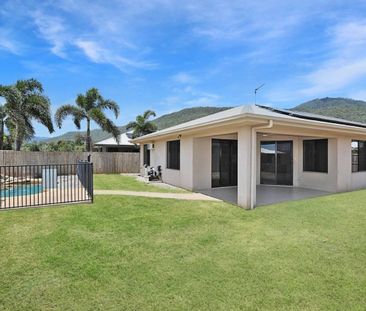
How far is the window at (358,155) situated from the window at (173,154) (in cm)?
852

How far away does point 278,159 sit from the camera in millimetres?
13219

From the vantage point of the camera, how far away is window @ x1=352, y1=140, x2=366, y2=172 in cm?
1249

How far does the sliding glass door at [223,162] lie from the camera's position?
1223cm

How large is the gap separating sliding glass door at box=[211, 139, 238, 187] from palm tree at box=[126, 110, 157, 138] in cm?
1858

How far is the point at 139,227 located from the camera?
6.11 meters

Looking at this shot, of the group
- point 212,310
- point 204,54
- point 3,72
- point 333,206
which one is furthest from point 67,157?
point 212,310

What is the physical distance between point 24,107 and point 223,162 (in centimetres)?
1616

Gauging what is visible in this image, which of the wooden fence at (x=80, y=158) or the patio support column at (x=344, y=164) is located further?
the wooden fence at (x=80, y=158)

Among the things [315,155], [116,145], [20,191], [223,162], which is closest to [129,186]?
[223,162]

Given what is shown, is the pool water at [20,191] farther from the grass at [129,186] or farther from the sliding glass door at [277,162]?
the sliding glass door at [277,162]

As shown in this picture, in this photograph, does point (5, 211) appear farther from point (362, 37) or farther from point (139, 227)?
point (362, 37)

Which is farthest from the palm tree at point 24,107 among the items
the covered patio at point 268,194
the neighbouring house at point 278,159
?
the covered patio at point 268,194

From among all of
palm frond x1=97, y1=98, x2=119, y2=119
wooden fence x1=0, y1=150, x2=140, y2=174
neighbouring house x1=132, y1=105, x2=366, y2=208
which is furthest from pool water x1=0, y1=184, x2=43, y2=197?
palm frond x1=97, y1=98, x2=119, y2=119

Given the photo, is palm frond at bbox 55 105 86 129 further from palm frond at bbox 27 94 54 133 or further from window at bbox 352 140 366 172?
window at bbox 352 140 366 172
